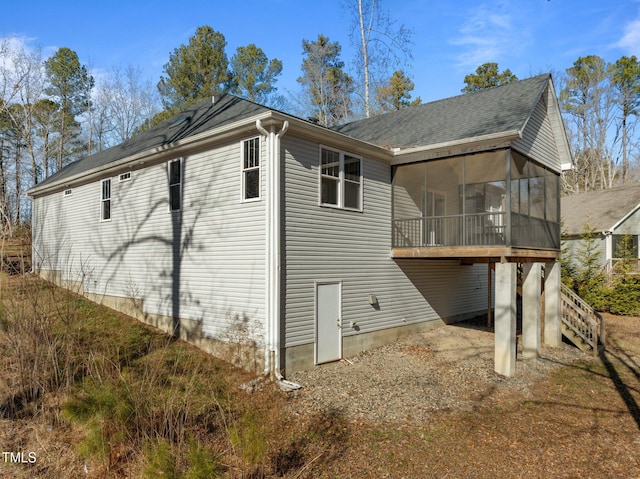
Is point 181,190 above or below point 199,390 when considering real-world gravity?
above

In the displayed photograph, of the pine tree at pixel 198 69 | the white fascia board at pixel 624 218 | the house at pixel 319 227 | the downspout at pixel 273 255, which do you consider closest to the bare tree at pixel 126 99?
the pine tree at pixel 198 69

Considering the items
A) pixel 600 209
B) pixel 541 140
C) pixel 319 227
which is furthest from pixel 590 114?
pixel 319 227

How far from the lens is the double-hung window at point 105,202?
43.3 feet

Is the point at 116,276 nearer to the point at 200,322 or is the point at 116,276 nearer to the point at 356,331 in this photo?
the point at 200,322

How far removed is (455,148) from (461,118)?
2.08m

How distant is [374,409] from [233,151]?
6.06 m

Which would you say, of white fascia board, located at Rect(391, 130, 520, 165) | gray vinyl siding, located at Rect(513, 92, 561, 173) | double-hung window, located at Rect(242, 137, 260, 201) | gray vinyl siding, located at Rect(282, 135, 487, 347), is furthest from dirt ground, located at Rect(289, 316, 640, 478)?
gray vinyl siding, located at Rect(513, 92, 561, 173)

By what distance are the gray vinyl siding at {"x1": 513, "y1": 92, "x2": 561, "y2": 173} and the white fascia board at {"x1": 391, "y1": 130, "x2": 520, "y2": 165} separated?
941 millimetres

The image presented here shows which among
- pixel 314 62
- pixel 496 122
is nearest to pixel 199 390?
pixel 496 122

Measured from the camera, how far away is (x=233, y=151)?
9.22 metres

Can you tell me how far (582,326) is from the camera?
11.7 m

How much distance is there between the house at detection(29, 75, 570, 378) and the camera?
28.2ft

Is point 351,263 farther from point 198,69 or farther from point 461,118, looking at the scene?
point 198,69

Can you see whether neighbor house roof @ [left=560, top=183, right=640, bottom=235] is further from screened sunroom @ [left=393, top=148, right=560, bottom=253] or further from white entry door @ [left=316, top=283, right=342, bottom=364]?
white entry door @ [left=316, top=283, right=342, bottom=364]
